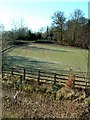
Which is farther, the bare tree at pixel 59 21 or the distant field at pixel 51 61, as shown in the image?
the bare tree at pixel 59 21

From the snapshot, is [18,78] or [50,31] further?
[50,31]

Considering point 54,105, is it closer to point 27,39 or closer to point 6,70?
point 6,70

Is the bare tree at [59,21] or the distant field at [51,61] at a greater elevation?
the bare tree at [59,21]

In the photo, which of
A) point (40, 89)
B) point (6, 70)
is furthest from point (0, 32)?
point (40, 89)

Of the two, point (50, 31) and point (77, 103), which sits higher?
point (50, 31)

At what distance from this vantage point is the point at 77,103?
1214 centimetres

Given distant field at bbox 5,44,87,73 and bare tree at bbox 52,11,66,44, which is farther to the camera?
bare tree at bbox 52,11,66,44

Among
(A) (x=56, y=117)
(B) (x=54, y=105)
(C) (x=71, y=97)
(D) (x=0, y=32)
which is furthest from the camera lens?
(D) (x=0, y=32)

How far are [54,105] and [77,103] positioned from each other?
1042 millimetres

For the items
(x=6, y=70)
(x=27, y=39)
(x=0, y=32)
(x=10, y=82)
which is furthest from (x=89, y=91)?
(x=27, y=39)

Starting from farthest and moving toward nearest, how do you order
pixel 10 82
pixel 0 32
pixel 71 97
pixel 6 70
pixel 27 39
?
pixel 27 39 < pixel 0 32 < pixel 6 70 < pixel 10 82 < pixel 71 97

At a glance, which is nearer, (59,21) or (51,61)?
(51,61)

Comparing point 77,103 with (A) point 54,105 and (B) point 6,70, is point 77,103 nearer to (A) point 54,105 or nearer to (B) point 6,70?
(A) point 54,105

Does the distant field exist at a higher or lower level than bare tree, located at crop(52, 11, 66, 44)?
lower
